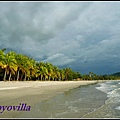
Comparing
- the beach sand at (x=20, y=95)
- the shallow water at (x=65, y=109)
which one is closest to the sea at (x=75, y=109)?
the shallow water at (x=65, y=109)

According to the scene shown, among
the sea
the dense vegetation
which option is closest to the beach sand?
the sea

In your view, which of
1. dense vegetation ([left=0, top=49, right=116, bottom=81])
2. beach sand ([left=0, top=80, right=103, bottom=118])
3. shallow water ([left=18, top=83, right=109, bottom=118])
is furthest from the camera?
dense vegetation ([left=0, top=49, right=116, bottom=81])

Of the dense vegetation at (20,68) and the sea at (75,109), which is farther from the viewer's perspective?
the dense vegetation at (20,68)

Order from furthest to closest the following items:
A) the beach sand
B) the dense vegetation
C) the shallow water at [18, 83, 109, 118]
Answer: the dense vegetation < the beach sand < the shallow water at [18, 83, 109, 118]

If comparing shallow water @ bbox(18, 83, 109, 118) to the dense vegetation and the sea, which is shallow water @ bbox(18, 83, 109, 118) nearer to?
the sea

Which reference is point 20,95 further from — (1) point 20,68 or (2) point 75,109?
(1) point 20,68

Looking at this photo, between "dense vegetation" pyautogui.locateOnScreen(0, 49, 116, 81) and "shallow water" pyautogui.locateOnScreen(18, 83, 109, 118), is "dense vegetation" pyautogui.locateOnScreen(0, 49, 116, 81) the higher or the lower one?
the higher one

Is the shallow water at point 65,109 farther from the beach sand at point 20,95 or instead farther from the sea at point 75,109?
the beach sand at point 20,95

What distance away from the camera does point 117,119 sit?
839cm

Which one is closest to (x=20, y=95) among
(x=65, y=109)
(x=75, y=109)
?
(x=65, y=109)

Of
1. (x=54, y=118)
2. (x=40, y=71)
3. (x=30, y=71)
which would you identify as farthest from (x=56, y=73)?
(x=54, y=118)

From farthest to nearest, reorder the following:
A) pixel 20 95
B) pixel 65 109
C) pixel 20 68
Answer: pixel 20 68
pixel 20 95
pixel 65 109

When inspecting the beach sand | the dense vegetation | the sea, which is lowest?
the sea

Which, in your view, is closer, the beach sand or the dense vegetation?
the beach sand
